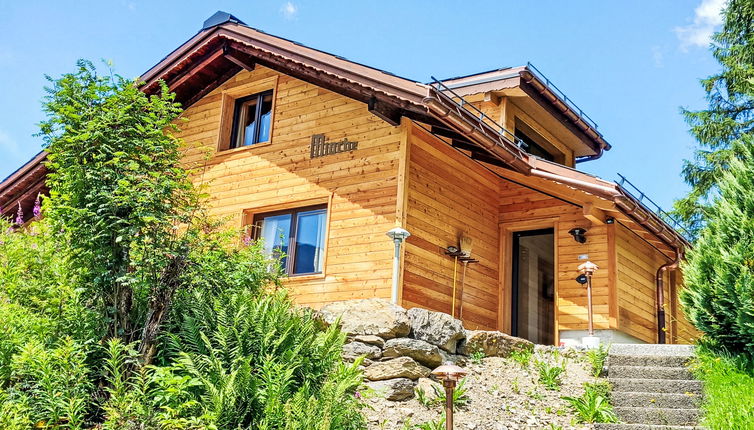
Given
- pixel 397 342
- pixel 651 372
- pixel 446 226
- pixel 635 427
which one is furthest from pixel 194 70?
pixel 635 427

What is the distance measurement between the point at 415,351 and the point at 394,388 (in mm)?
590

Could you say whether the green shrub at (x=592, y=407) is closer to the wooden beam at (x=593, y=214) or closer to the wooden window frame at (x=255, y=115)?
the wooden beam at (x=593, y=214)

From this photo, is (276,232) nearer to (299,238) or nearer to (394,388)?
(299,238)

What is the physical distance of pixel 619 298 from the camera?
466 inches

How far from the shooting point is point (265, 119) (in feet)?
42.7

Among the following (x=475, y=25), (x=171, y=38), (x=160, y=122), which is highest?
(x=475, y=25)

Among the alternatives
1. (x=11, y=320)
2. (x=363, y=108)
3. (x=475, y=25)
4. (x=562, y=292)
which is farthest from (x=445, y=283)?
(x=475, y=25)

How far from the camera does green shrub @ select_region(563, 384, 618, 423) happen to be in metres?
7.34

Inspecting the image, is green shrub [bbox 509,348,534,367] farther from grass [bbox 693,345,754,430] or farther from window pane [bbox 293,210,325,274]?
window pane [bbox 293,210,325,274]

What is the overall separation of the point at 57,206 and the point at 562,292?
26.6 ft

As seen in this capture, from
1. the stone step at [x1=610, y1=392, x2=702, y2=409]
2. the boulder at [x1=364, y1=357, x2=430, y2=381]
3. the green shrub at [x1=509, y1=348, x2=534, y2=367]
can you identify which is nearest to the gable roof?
the green shrub at [x1=509, y1=348, x2=534, y2=367]

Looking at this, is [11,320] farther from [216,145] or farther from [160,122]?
[216,145]

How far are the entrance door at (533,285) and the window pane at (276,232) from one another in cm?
404

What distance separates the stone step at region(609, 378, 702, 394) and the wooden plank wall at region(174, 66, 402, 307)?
3.42m
